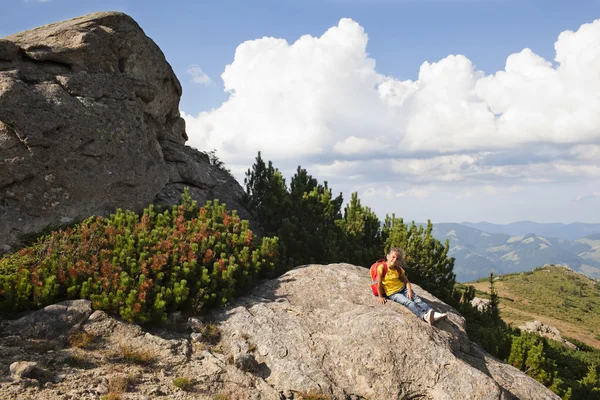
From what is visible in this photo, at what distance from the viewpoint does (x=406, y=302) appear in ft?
35.2

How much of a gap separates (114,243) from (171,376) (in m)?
4.35

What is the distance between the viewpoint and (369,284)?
39.9 ft

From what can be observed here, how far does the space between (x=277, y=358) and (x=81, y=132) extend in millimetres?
9771

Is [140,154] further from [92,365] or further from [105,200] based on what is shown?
[92,365]

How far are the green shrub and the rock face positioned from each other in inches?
55.5

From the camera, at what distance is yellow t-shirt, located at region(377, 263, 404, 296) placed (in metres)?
11.2

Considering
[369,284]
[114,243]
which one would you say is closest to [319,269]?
[369,284]

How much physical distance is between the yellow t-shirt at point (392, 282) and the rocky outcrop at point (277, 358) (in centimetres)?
48

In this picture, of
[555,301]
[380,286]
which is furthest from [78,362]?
[555,301]

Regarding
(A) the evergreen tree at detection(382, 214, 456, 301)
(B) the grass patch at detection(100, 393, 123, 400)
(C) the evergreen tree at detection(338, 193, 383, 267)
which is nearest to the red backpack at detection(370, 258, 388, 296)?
(C) the evergreen tree at detection(338, 193, 383, 267)

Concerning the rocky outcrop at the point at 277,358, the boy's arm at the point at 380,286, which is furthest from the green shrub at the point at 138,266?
the boy's arm at the point at 380,286

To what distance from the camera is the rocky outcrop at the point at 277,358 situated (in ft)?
26.2

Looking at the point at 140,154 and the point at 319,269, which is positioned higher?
the point at 140,154

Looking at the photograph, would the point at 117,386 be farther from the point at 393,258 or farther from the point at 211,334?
the point at 393,258
